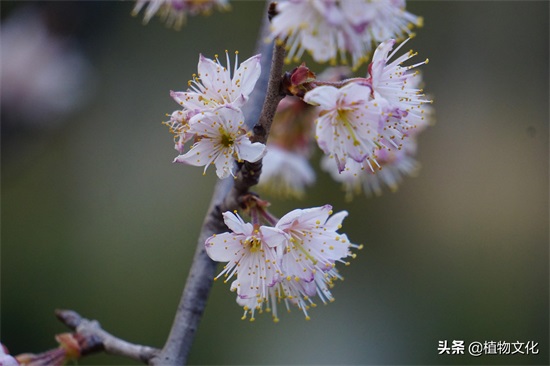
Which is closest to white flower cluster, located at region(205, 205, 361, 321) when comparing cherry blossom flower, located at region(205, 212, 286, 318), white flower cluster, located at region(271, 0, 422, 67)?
cherry blossom flower, located at region(205, 212, 286, 318)

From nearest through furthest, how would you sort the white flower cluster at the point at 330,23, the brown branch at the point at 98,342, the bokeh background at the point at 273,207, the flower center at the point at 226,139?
1. the white flower cluster at the point at 330,23
2. the flower center at the point at 226,139
3. the brown branch at the point at 98,342
4. the bokeh background at the point at 273,207

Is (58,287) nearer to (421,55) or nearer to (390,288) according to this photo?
(390,288)

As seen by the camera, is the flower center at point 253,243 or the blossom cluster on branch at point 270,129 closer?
the blossom cluster on branch at point 270,129

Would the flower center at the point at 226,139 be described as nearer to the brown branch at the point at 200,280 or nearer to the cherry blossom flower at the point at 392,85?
the brown branch at the point at 200,280

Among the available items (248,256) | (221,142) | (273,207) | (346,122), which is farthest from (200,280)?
(273,207)

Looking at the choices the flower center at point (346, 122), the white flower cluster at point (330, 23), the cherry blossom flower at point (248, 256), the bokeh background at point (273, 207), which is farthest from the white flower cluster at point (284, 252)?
the bokeh background at point (273, 207)

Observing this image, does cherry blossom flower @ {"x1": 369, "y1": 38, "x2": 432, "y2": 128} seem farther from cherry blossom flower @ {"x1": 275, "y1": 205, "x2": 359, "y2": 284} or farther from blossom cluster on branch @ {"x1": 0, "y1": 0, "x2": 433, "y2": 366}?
cherry blossom flower @ {"x1": 275, "y1": 205, "x2": 359, "y2": 284}

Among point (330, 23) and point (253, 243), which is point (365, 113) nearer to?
point (330, 23)
